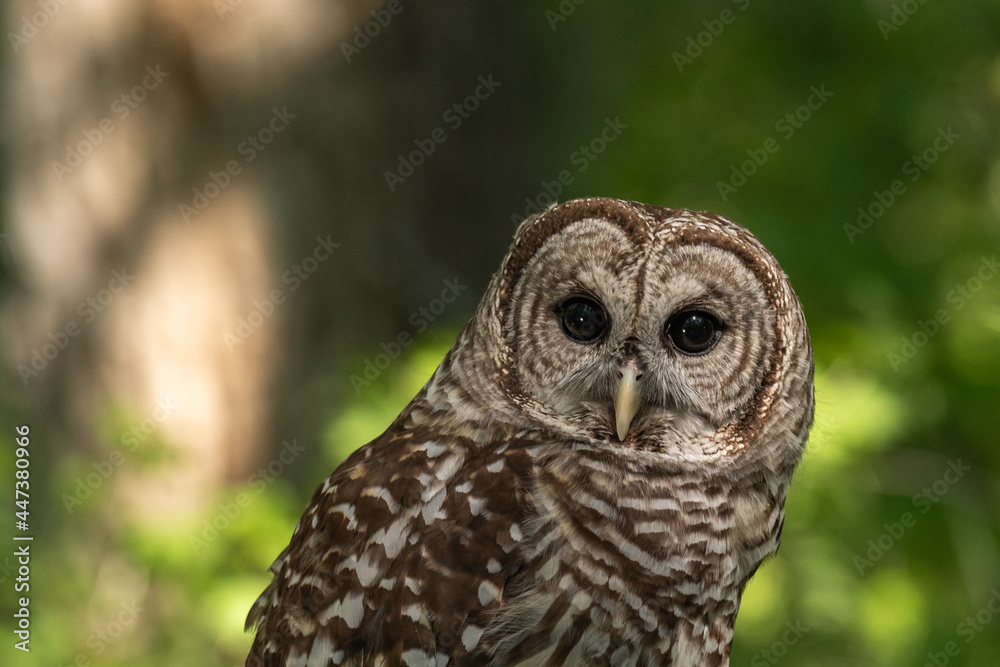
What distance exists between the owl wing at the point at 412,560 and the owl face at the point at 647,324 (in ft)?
0.71

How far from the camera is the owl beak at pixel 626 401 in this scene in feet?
6.27

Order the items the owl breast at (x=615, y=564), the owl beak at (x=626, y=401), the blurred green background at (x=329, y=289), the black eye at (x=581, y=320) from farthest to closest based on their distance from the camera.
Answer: the blurred green background at (x=329, y=289), the black eye at (x=581, y=320), the owl beak at (x=626, y=401), the owl breast at (x=615, y=564)

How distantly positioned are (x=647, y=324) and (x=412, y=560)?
2.35 ft

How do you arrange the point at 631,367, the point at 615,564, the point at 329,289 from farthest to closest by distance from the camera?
1. the point at 329,289
2. the point at 631,367
3. the point at 615,564

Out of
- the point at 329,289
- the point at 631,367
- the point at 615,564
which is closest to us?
the point at 615,564

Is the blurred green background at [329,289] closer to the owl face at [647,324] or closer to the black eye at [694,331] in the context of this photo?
the owl face at [647,324]

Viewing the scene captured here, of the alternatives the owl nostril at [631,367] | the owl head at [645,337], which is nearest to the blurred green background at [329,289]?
the owl head at [645,337]

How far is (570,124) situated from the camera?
19.7ft

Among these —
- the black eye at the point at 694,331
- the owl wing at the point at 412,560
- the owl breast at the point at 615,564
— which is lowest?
the owl wing at the point at 412,560

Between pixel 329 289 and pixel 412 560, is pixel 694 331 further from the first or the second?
pixel 329 289

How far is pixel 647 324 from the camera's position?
1.97 meters

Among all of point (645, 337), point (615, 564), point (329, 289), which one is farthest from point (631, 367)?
point (329, 289)

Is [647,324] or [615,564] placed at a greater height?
[647,324]

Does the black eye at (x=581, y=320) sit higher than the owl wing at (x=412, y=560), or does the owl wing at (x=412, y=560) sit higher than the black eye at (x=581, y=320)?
the black eye at (x=581, y=320)
